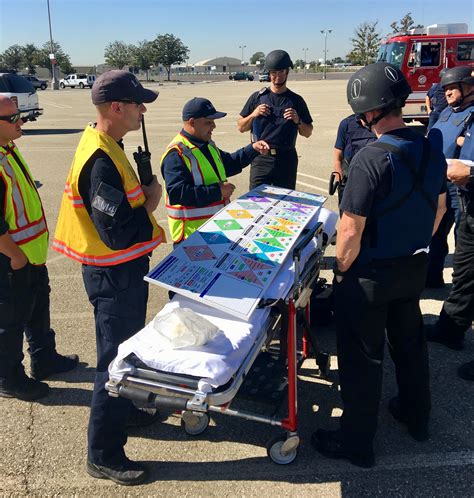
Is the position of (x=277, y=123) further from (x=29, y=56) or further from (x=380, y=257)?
(x=29, y=56)

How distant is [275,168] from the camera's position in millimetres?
5273

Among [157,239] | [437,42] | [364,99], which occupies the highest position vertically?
[437,42]

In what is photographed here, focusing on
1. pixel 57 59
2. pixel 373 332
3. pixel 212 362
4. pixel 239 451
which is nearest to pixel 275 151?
pixel 373 332

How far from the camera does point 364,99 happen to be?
246 centimetres

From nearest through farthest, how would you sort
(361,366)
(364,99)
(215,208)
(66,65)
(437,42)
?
(364,99), (361,366), (215,208), (437,42), (66,65)

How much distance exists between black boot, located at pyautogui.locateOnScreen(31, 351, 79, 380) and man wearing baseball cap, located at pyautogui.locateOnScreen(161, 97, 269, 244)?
52.0 inches

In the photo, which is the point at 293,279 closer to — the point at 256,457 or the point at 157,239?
the point at 157,239

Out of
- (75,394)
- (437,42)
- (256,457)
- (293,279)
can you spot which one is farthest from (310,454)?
(437,42)

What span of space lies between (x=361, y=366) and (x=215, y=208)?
5.50 ft

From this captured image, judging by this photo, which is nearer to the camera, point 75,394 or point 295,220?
point 295,220

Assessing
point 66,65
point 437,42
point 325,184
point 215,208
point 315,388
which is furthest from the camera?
point 66,65

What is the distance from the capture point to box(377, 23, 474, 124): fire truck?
14.7m

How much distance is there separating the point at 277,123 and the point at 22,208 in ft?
9.60

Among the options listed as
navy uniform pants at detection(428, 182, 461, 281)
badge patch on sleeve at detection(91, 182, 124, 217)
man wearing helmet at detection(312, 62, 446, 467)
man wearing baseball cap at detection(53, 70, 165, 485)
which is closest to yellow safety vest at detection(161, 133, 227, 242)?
man wearing baseball cap at detection(53, 70, 165, 485)
